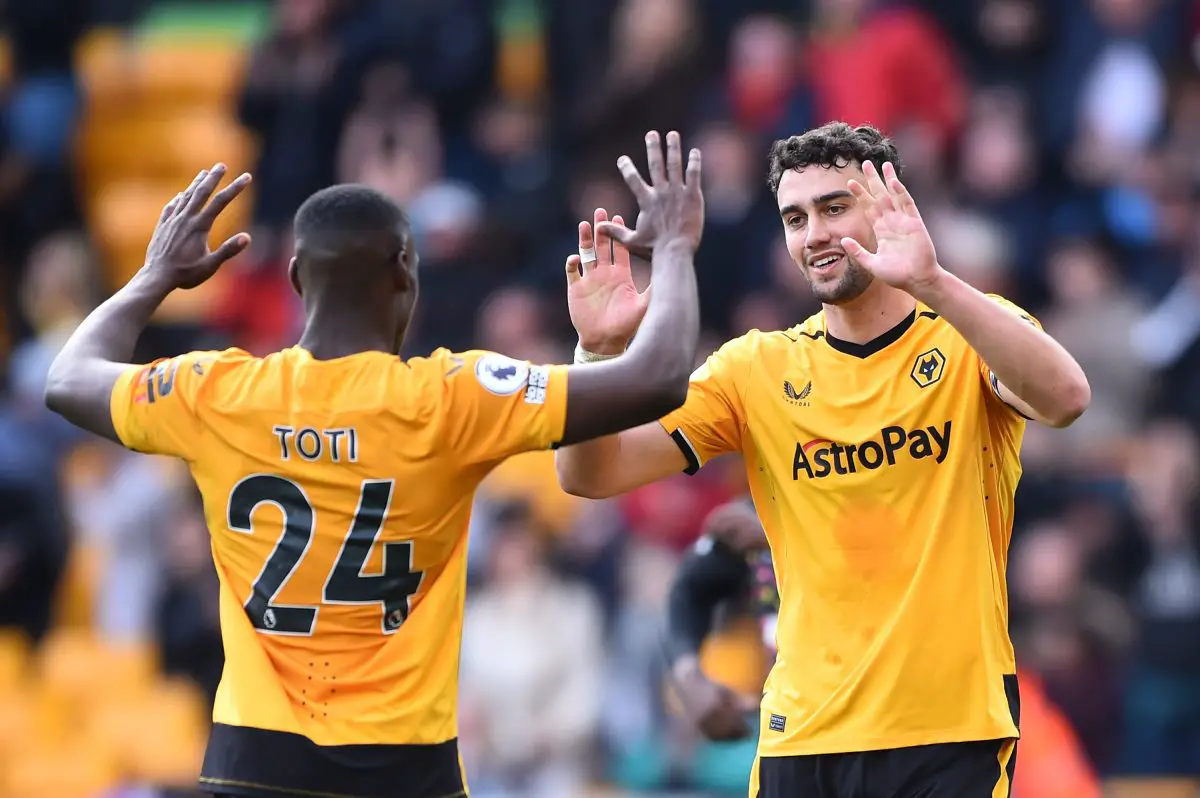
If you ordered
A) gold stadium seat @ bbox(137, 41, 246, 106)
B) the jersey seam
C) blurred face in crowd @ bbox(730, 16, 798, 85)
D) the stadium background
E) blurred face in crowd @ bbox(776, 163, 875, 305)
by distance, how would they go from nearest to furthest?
the jersey seam < blurred face in crowd @ bbox(776, 163, 875, 305) < the stadium background < blurred face in crowd @ bbox(730, 16, 798, 85) < gold stadium seat @ bbox(137, 41, 246, 106)

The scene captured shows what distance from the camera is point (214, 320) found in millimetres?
13023

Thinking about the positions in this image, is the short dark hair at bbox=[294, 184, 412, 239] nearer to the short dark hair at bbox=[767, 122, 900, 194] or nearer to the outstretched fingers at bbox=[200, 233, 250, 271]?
the outstretched fingers at bbox=[200, 233, 250, 271]

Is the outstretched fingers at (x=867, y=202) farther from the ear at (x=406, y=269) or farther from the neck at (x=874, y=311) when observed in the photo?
the ear at (x=406, y=269)

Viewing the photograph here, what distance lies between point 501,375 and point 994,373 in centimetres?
131

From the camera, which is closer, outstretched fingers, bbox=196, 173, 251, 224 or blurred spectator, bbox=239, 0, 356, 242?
outstretched fingers, bbox=196, 173, 251, 224

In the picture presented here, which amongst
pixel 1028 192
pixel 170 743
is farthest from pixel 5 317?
pixel 1028 192

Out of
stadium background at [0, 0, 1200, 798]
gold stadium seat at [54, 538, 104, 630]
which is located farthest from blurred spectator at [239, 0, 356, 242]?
gold stadium seat at [54, 538, 104, 630]

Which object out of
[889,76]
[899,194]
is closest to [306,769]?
[899,194]

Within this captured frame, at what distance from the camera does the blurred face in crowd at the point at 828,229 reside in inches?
215

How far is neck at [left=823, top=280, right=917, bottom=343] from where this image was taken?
18.1 ft

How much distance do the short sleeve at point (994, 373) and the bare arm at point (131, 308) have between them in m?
2.03

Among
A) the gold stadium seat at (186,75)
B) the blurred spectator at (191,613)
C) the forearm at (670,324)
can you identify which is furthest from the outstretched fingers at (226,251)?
the gold stadium seat at (186,75)

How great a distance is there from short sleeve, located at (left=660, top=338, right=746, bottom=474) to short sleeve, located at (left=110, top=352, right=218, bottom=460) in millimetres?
1438

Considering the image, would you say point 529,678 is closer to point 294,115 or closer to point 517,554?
point 517,554
